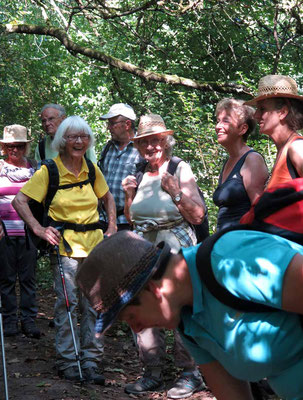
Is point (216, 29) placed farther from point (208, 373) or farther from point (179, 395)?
point (208, 373)

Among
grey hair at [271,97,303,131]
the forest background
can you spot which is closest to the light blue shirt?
grey hair at [271,97,303,131]

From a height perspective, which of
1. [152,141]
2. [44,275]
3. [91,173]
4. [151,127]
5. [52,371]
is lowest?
[44,275]

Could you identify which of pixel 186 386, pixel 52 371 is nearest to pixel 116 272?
pixel 186 386

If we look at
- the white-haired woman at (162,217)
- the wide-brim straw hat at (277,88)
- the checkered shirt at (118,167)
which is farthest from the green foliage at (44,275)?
the wide-brim straw hat at (277,88)

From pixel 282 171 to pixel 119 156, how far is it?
3.45 meters

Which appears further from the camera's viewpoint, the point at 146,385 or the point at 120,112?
the point at 120,112

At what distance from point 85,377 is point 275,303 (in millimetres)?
3743

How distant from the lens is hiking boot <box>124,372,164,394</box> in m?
5.11

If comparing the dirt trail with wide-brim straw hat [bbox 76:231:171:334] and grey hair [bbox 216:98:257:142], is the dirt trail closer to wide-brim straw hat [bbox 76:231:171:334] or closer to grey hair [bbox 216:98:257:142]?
grey hair [bbox 216:98:257:142]

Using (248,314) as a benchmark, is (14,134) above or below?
above

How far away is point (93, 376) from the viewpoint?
207 inches

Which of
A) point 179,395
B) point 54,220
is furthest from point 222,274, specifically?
point 54,220

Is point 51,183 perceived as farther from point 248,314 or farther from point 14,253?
point 248,314

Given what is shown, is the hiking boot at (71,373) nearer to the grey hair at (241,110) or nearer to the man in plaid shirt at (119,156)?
the man in plaid shirt at (119,156)
